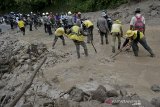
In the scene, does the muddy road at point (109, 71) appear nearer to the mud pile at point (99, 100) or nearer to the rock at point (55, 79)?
the rock at point (55, 79)

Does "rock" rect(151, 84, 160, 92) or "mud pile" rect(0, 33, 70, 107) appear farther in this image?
"mud pile" rect(0, 33, 70, 107)

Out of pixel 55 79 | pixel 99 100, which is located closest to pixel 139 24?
pixel 55 79

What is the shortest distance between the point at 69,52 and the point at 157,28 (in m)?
6.69

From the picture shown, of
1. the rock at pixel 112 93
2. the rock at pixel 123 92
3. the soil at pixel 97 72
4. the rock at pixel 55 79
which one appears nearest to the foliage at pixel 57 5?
the soil at pixel 97 72

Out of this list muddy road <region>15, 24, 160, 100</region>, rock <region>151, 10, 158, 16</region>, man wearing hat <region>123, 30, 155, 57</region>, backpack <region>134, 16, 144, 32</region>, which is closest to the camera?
muddy road <region>15, 24, 160, 100</region>

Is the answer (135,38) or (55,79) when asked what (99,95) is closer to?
(55,79)

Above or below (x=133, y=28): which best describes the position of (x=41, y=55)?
below

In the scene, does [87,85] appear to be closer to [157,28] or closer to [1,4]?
[157,28]

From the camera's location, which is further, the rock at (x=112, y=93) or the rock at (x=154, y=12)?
the rock at (x=154, y=12)

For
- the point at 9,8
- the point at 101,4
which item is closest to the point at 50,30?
the point at 101,4

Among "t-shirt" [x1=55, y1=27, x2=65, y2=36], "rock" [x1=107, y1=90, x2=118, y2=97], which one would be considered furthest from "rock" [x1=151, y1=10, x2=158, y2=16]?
"rock" [x1=107, y1=90, x2=118, y2=97]

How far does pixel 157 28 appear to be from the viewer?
76.3ft

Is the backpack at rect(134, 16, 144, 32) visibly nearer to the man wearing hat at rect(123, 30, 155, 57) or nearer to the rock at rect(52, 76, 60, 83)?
the man wearing hat at rect(123, 30, 155, 57)

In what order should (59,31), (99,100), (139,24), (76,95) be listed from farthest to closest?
(59,31)
(139,24)
(76,95)
(99,100)
